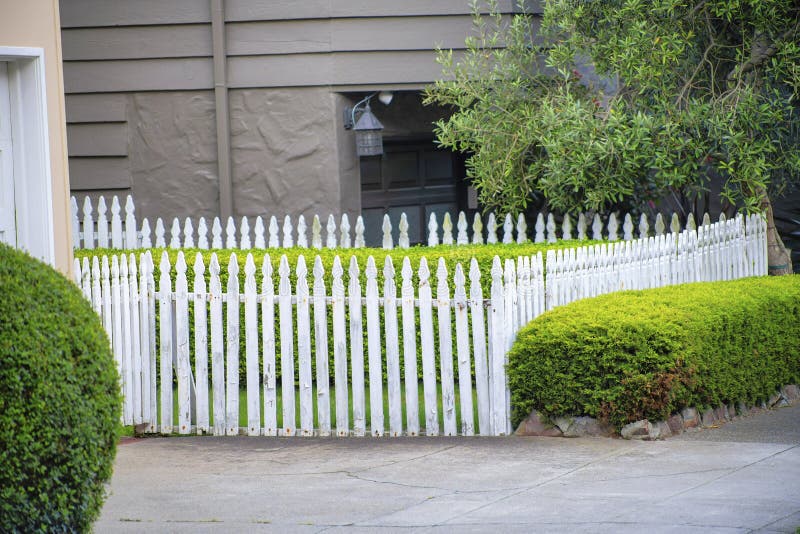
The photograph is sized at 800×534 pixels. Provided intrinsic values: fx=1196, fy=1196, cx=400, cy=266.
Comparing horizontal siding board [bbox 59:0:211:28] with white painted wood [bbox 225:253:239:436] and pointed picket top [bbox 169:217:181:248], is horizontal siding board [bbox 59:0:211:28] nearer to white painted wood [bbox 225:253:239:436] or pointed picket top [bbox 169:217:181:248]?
pointed picket top [bbox 169:217:181:248]

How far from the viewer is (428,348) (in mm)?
8016

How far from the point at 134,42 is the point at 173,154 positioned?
1.21 meters

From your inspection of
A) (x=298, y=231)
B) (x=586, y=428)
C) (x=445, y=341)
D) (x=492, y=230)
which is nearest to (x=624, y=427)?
(x=586, y=428)

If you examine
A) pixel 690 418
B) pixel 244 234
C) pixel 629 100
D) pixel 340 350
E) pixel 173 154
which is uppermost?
pixel 629 100

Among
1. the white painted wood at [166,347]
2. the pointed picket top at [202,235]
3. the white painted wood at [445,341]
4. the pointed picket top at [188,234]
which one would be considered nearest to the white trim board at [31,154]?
the white painted wood at [166,347]

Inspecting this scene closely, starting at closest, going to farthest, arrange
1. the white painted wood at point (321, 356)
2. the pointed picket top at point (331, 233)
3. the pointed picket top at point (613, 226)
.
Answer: the white painted wood at point (321, 356) < the pointed picket top at point (613, 226) < the pointed picket top at point (331, 233)

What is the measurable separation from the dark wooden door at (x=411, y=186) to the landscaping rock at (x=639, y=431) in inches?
234

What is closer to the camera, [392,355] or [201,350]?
[392,355]

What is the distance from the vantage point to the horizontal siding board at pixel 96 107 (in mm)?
12359

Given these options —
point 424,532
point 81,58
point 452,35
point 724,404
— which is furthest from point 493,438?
point 81,58

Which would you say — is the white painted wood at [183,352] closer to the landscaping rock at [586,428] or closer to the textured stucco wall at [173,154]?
the landscaping rock at [586,428]

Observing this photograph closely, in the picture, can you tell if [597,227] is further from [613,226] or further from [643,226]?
[643,226]

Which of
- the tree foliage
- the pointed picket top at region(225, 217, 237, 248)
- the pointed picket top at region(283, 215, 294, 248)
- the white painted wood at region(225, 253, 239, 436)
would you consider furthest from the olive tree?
the white painted wood at region(225, 253, 239, 436)

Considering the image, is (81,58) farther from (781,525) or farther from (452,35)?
(781,525)
